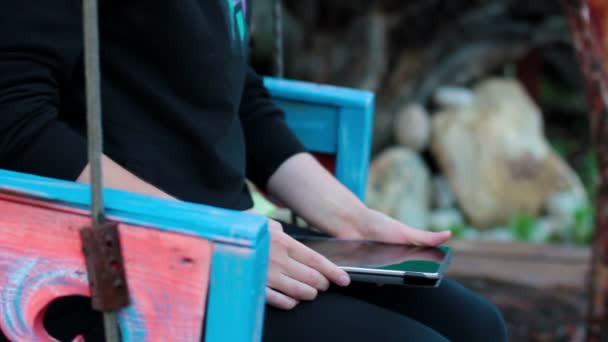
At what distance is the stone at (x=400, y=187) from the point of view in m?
3.49

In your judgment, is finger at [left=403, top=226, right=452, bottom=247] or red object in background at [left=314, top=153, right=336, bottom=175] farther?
red object in background at [left=314, top=153, right=336, bottom=175]

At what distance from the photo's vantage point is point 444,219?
11.7ft

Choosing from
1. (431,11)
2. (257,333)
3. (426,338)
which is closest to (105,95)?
(257,333)

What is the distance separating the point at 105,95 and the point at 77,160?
101 millimetres

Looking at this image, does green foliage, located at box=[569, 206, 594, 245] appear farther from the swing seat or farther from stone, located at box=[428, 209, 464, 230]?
the swing seat

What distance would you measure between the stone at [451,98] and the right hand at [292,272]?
9.43ft

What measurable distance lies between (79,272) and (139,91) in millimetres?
258

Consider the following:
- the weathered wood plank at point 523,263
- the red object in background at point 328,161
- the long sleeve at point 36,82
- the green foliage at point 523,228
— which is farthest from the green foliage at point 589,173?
the long sleeve at point 36,82

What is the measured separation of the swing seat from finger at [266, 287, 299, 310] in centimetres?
13

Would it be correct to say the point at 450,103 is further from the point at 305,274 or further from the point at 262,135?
the point at 305,274

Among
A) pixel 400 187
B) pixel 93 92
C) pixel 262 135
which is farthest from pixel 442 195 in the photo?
pixel 93 92

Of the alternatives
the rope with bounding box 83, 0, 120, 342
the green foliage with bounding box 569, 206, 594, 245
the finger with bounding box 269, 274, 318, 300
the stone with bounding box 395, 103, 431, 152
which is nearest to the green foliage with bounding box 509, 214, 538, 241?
the green foliage with bounding box 569, 206, 594, 245

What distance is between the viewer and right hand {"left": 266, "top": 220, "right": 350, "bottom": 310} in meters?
0.94

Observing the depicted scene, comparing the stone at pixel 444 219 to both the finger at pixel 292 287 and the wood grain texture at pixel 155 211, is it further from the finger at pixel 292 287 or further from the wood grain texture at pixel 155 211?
the wood grain texture at pixel 155 211
